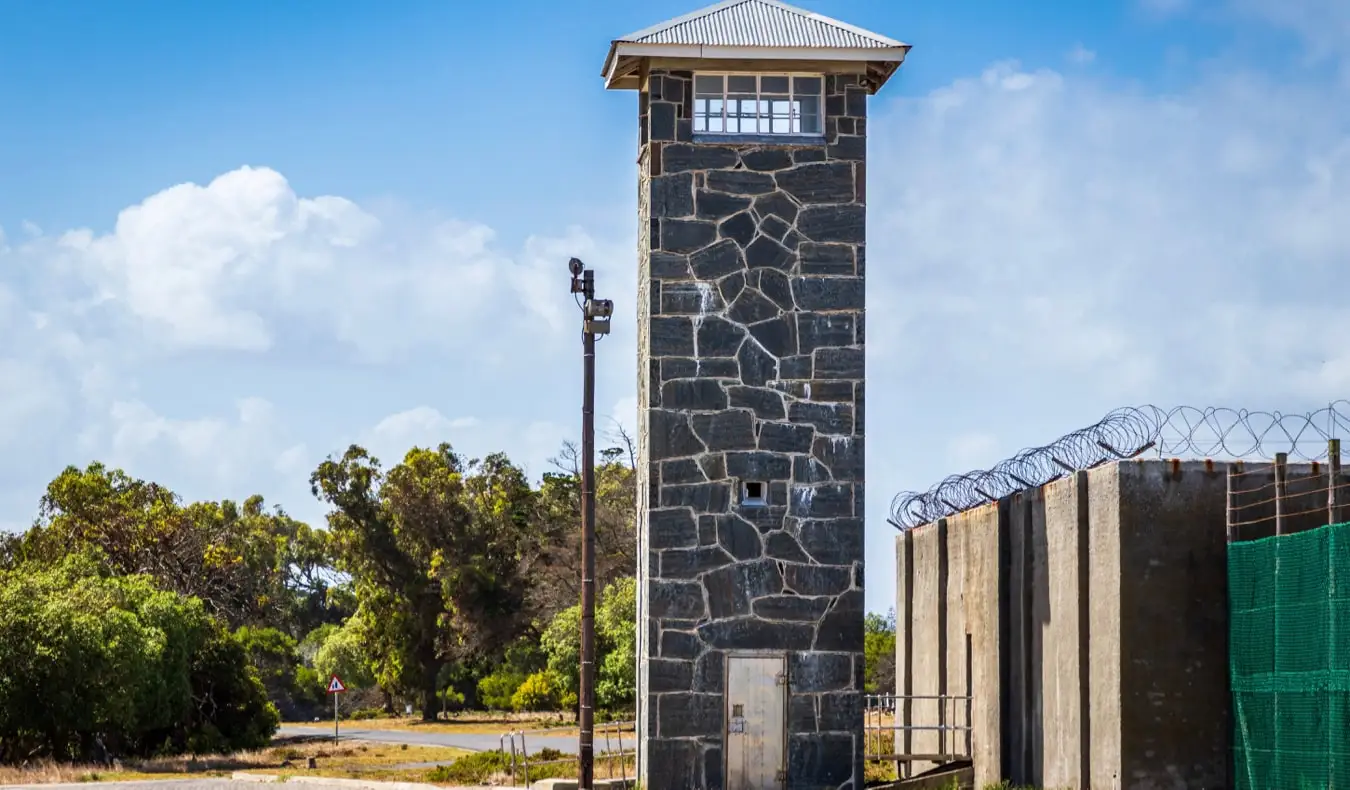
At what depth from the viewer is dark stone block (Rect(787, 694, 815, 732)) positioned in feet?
80.4

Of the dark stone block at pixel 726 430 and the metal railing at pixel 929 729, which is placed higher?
the dark stone block at pixel 726 430

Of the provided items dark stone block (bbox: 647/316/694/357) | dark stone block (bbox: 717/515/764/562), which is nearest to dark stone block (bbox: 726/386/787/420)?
dark stone block (bbox: 647/316/694/357)

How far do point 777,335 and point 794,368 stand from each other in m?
0.53

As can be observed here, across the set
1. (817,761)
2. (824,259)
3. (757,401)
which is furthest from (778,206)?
(817,761)

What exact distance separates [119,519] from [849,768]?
36.8m

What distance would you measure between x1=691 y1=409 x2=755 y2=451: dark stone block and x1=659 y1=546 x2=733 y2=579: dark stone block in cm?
147

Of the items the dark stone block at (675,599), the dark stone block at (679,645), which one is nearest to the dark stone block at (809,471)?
the dark stone block at (675,599)

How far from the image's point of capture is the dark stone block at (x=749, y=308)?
25.0m

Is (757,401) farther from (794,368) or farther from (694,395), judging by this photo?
(694,395)

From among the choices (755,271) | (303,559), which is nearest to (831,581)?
(755,271)

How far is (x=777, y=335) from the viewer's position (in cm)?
2500

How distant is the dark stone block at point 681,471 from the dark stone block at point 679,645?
213 centimetres

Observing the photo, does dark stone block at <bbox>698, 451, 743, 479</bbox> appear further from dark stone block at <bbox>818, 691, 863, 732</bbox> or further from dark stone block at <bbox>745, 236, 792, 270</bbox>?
dark stone block at <bbox>818, 691, 863, 732</bbox>

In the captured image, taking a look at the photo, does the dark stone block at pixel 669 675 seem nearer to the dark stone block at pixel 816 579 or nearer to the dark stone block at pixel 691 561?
the dark stone block at pixel 691 561
